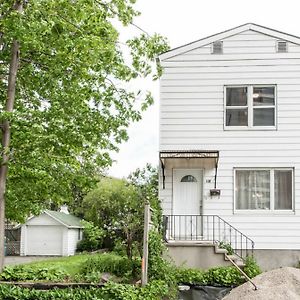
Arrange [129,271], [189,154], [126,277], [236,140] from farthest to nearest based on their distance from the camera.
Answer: [236,140], [189,154], [129,271], [126,277]

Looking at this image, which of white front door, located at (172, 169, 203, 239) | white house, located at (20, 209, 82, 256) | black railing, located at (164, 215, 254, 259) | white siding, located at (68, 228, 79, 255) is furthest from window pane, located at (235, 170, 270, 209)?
white siding, located at (68, 228, 79, 255)

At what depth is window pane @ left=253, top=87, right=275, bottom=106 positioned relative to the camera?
15578mm

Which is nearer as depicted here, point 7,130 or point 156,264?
point 156,264

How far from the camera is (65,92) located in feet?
39.3

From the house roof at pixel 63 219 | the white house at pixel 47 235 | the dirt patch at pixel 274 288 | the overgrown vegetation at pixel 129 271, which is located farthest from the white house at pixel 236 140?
the white house at pixel 47 235

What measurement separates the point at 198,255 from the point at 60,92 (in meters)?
5.39

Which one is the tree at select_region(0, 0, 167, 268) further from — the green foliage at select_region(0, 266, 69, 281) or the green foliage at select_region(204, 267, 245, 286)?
the green foliage at select_region(204, 267, 245, 286)

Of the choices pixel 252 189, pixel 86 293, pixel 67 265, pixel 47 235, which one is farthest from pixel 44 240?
pixel 86 293

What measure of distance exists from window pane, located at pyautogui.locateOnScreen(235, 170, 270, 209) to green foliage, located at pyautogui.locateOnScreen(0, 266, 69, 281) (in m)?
6.38

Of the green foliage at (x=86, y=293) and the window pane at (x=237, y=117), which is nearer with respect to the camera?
the green foliage at (x=86, y=293)

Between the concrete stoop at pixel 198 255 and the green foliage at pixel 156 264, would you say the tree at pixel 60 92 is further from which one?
the concrete stoop at pixel 198 255

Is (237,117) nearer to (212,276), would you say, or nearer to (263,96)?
(263,96)

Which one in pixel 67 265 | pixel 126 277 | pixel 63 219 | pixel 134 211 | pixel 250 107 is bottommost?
pixel 67 265

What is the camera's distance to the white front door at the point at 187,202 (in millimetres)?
15320
